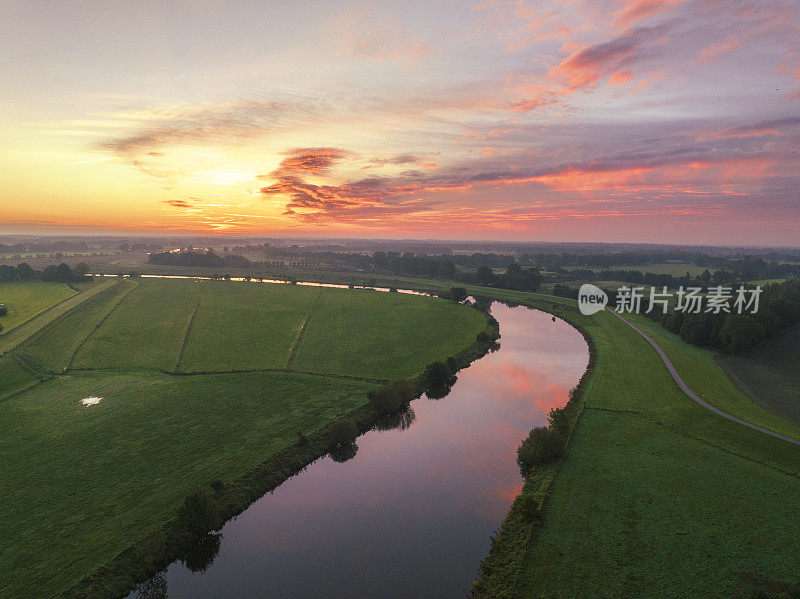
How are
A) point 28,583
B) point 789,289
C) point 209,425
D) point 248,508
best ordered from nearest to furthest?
point 28,583 < point 248,508 < point 209,425 < point 789,289

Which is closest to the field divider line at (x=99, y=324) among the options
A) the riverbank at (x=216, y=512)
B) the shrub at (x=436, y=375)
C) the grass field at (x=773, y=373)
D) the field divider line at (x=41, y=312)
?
the field divider line at (x=41, y=312)

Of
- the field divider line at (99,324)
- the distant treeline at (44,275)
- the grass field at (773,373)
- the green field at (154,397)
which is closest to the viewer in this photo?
the green field at (154,397)

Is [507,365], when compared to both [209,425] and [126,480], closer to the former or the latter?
[209,425]

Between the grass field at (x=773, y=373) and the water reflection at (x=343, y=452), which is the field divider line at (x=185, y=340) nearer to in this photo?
the water reflection at (x=343, y=452)

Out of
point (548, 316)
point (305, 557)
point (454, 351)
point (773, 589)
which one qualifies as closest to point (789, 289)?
point (548, 316)

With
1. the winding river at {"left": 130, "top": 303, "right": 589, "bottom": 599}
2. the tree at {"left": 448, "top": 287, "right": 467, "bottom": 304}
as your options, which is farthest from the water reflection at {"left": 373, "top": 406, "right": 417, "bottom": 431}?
the tree at {"left": 448, "top": 287, "right": 467, "bottom": 304}

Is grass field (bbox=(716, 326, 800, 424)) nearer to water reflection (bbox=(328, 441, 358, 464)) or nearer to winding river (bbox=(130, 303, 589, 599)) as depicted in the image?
winding river (bbox=(130, 303, 589, 599))
